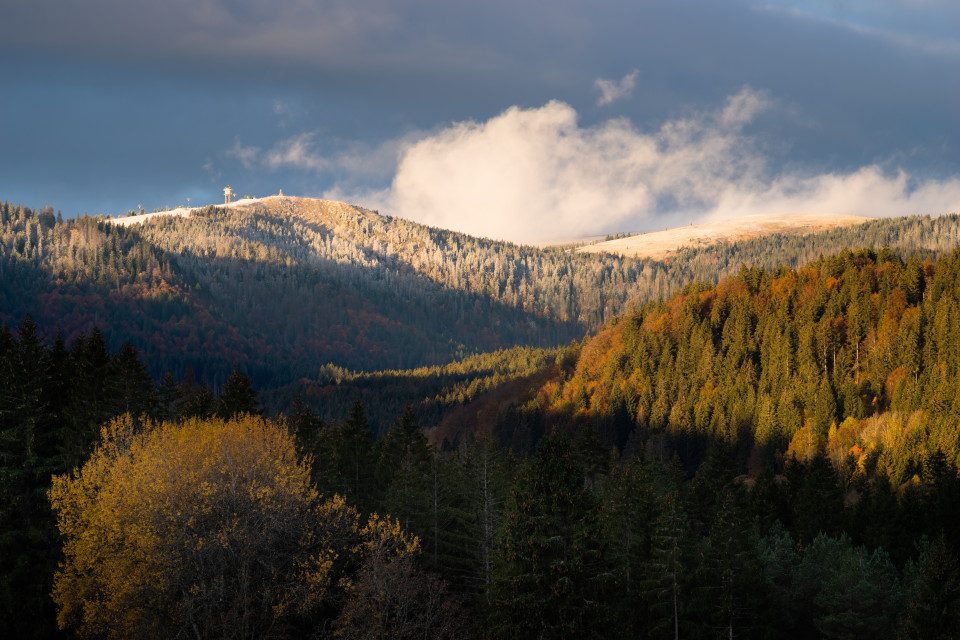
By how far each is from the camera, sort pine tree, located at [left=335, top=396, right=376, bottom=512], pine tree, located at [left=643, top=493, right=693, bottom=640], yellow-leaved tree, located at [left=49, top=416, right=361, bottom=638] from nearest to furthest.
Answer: yellow-leaved tree, located at [left=49, top=416, right=361, bottom=638], pine tree, located at [left=643, top=493, right=693, bottom=640], pine tree, located at [left=335, top=396, right=376, bottom=512]

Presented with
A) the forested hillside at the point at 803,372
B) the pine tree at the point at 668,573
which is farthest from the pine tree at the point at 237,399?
the forested hillside at the point at 803,372

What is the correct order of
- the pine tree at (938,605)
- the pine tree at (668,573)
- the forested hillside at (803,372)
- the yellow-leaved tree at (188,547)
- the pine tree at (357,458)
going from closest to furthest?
1. the pine tree at (938,605)
2. the yellow-leaved tree at (188,547)
3. the pine tree at (668,573)
4. the pine tree at (357,458)
5. the forested hillside at (803,372)

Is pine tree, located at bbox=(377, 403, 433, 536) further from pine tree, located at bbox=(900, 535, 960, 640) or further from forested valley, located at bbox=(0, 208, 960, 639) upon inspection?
pine tree, located at bbox=(900, 535, 960, 640)

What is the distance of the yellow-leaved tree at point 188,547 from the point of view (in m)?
44.3

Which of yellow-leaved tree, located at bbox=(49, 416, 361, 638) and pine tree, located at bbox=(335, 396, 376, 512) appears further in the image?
pine tree, located at bbox=(335, 396, 376, 512)

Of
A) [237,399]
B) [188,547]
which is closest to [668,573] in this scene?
[188,547]

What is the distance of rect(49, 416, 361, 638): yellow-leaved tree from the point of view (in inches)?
1745

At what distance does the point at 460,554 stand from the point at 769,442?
82.9 m

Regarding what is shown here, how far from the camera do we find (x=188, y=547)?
4619 cm

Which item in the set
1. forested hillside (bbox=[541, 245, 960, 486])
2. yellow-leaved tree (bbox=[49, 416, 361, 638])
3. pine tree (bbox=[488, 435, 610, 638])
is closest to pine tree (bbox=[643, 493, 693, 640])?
pine tree (bbox=[488, 435, 610, 638])

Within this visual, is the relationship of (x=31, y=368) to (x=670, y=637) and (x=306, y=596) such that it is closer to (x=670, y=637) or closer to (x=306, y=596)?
(x=306, y=596)

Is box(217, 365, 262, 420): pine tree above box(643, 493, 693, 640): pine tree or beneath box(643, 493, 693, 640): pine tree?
above

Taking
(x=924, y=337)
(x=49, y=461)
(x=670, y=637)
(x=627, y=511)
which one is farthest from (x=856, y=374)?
(x=49, y=461)

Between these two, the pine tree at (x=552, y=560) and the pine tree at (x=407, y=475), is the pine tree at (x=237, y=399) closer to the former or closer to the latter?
the pine tree at (x=407, y=475)
